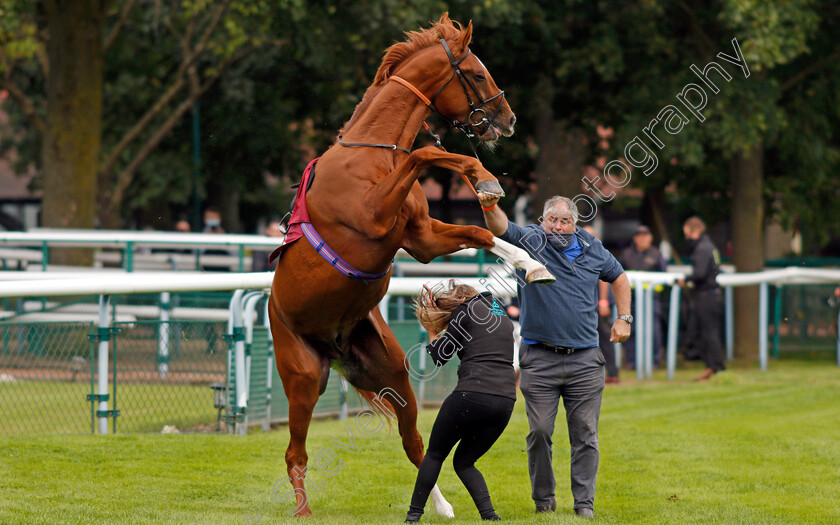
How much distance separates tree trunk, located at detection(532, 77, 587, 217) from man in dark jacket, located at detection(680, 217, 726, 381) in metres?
3.31

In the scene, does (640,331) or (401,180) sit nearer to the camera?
(401,180)

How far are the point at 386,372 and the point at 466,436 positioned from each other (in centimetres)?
77

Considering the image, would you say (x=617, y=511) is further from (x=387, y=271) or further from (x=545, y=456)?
(x=387, y=271)

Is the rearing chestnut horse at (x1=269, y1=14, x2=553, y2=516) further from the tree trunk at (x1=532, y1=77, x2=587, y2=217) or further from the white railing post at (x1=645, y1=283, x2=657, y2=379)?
the tree trunk at (x1=532, y1=77, x2=587, y2=217)

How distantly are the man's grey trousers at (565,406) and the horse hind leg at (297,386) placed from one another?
4.23ft

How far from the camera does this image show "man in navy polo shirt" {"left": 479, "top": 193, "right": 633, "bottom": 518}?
6012 millimetres

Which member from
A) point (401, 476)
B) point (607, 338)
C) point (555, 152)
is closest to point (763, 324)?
point (607, 338)

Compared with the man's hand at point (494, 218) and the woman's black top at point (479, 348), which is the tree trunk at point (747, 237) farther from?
the man's hand at point (494, 218)

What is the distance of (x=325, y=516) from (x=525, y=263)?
195cm

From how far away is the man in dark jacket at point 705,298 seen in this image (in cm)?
1342

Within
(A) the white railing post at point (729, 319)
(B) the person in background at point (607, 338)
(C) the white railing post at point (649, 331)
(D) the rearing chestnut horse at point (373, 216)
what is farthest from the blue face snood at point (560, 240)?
(A) the white railing post at point (729, 319)

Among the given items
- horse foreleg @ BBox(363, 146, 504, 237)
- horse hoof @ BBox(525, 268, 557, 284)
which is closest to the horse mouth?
horse foreleg @ BBox(363, 146, 504, 237)

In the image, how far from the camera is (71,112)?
619 inches

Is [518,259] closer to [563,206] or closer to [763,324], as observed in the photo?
[563,206]
